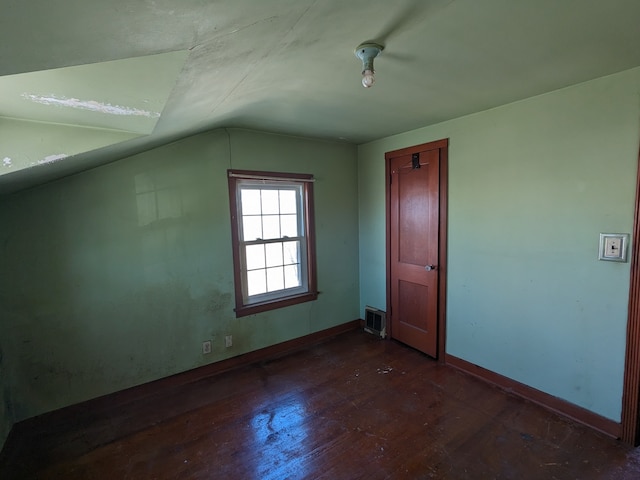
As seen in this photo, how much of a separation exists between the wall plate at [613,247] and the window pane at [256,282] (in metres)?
2.69

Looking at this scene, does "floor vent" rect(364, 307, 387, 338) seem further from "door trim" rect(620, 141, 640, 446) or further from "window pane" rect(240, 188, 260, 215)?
"door trim" rect(620, 141, 640, 446)

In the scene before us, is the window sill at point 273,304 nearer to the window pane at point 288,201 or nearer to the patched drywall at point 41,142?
Result: the window pane at point 288,201

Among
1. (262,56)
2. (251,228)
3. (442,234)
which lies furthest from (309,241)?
(262,56)

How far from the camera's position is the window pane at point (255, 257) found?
306 centimetres

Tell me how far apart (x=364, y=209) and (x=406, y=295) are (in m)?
1.12

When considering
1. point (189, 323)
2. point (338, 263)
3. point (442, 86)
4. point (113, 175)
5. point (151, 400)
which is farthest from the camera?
point (338, 263)

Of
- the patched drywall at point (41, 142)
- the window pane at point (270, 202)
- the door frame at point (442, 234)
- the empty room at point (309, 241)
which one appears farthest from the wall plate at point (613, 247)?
the patched drywall at point (41, 142)

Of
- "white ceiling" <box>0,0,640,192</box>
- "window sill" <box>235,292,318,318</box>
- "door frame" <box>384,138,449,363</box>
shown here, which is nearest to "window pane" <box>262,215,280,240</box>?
"window sill" <box>235,292,318,318</box>

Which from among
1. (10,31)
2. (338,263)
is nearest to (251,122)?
(338,263)

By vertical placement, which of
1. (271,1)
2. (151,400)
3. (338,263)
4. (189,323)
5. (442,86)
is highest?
(442,86)

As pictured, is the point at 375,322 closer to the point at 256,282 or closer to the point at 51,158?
the point at 256,282

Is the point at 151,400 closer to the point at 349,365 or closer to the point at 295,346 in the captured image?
the point at 295,346

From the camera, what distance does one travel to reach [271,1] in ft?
2.73

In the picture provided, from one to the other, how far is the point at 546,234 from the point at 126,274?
3.18m
